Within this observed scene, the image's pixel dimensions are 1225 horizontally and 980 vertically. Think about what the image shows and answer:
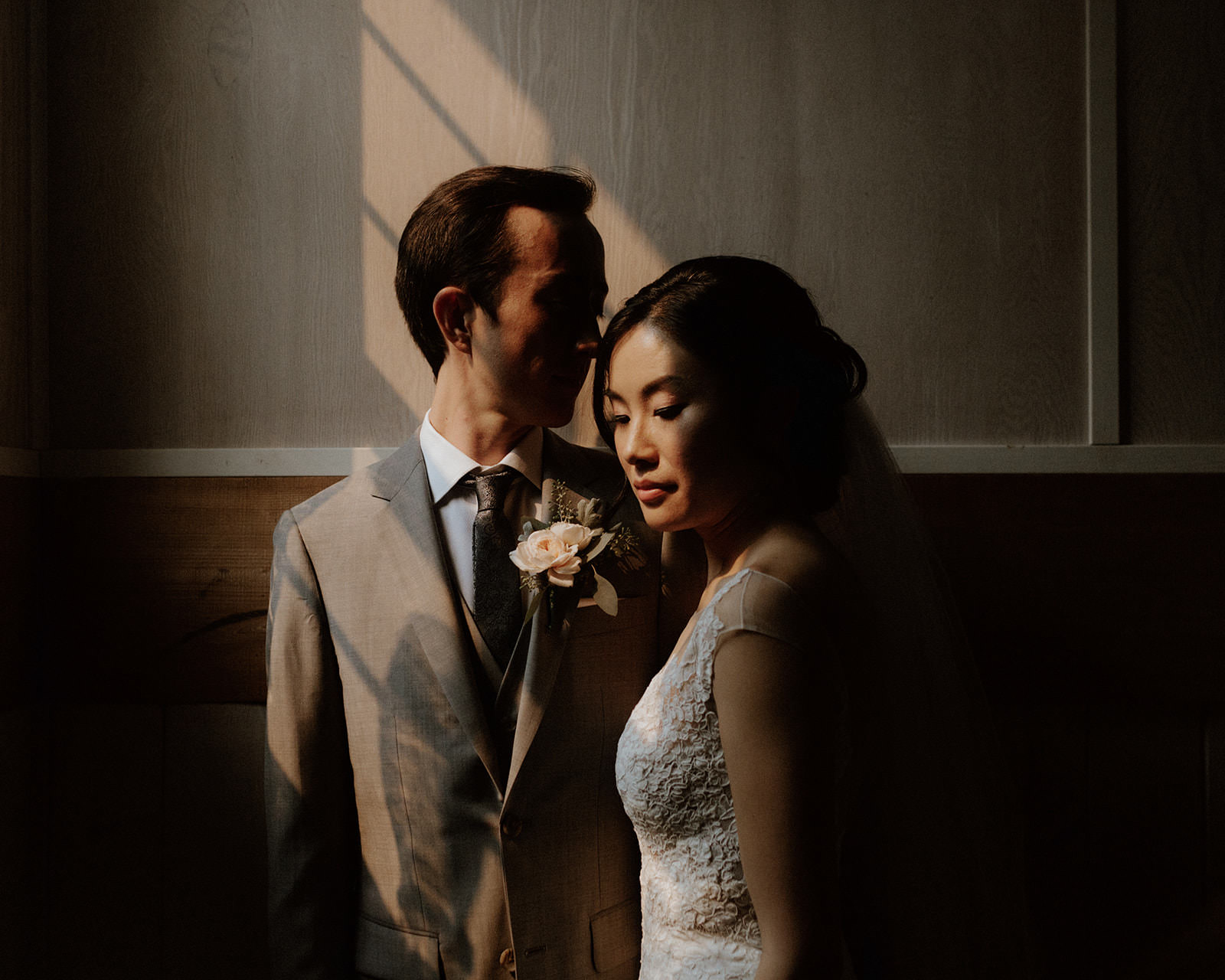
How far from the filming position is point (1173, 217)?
6.29 ft

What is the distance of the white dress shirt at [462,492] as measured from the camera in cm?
157

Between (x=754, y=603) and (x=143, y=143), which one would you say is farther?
(x=143, y=143)

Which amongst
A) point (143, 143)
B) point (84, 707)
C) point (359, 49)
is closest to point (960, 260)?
point (359, 49)

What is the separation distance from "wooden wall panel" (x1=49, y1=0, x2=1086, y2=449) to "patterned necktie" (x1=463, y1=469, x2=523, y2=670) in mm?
597

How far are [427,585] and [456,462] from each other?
9.8 inches

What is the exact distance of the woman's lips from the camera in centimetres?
129

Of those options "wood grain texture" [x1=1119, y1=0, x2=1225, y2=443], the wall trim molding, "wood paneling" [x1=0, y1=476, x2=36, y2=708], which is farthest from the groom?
"wood grain texture" [x1=1119, y1=0, x2=1225, y2=443]

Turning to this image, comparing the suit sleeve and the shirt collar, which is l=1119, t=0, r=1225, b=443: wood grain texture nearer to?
the shirt collar

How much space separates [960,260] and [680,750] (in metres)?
1.38

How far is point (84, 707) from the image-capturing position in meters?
2.04

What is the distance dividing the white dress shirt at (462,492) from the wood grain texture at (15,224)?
1135 mm

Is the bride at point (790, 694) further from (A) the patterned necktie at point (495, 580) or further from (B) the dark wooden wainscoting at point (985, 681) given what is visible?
(B) the dark wooden wainscoting at point (985, 681)

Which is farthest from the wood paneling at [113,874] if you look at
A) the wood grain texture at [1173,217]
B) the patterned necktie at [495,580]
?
the wood grain texture at [1173,217]

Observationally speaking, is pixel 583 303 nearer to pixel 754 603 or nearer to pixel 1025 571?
pixel 754 603
